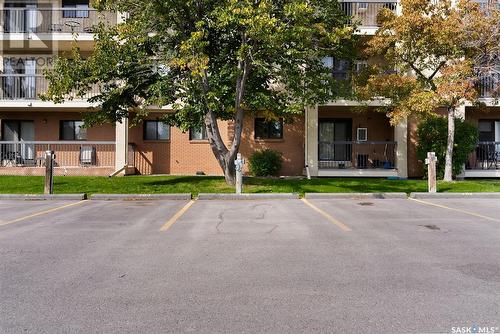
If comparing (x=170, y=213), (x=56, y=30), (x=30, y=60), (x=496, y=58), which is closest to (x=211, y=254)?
(x=170, y=213)

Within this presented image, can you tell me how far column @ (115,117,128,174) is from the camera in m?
20.5

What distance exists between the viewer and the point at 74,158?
2162 cm

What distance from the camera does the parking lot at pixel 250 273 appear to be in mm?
3787

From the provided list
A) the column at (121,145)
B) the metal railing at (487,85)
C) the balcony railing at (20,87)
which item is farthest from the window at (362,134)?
the balcony railing at (20,87)

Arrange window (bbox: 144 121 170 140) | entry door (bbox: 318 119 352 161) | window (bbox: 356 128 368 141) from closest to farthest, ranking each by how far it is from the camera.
→ window (bbox: 356 128 368 141)
entry door (bbox: 318 119 352 161)
window (bbox: 144 121 170 140)

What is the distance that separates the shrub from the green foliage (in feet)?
22.0

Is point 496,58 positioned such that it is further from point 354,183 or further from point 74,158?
point 74,158

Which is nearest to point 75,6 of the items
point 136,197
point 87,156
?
point 87,156

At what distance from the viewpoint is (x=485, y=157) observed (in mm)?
21000

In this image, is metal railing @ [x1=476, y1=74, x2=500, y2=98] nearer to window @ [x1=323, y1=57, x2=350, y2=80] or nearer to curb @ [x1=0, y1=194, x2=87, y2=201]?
window @ [x1=323, y1=57, x2=350, y2=80]

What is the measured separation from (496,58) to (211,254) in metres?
15.7

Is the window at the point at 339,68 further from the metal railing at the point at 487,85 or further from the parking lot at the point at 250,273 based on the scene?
the parking lot at the point at 250,273

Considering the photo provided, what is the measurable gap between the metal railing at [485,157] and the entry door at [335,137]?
5916mm

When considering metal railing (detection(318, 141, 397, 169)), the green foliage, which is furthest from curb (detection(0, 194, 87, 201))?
the green foliage
